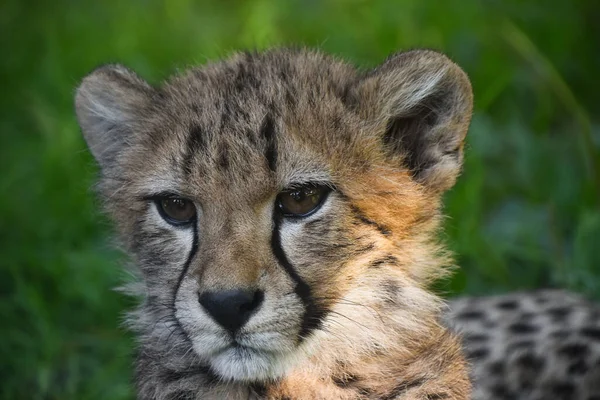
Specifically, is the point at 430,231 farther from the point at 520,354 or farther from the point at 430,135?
the point at 520,354

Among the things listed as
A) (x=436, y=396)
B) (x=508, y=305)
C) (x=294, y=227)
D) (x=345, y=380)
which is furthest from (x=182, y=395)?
(x=508, y=305)

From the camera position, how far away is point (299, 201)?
8.16ft

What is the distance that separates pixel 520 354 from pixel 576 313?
0.86 feet

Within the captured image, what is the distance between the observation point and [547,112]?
4.84 m

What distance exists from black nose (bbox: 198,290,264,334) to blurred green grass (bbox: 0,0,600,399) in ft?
3.19

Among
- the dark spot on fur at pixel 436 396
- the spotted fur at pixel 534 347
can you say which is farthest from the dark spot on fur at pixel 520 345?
the dark spot on fur at pixel 436 396

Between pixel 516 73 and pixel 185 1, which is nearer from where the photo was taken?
pixel 516 73

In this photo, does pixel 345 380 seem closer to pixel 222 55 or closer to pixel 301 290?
pixel 301 290

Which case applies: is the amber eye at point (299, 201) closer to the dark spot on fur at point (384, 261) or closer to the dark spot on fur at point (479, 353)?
the dark spot on fur at point (384, 261)

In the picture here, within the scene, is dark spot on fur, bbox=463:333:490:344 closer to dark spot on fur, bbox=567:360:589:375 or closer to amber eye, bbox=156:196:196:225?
dark spot on fur, bbox=567:360:589:375

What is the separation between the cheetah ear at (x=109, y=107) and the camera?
114 inches

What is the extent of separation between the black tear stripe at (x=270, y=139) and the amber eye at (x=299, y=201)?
7cm

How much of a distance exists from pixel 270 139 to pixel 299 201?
0.17 metres

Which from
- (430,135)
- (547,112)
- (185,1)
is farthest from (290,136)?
(185,1)
